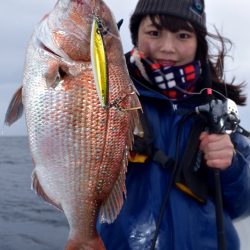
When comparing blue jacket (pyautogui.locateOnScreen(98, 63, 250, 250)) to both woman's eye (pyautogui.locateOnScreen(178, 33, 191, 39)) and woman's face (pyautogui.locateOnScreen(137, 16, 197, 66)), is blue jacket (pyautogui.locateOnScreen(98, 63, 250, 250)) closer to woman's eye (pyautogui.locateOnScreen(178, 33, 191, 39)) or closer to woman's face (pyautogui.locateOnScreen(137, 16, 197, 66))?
woman's face (pyautogui.locateOnScreen(137, 16, 197, 66))

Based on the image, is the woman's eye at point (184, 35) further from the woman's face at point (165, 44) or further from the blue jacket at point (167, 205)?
the blue jacket at point (167, 205)

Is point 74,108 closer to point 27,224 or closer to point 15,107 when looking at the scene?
point 15,107

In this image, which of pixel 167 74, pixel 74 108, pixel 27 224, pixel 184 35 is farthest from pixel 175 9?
pixel 27 224

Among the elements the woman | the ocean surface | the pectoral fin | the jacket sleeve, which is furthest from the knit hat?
the ocean surface

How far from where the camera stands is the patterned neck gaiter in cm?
291

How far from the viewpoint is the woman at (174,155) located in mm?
2795

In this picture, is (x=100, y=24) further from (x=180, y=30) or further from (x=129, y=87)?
(x=180, y=30)

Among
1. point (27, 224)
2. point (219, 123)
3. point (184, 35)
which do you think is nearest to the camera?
point (219, 123)

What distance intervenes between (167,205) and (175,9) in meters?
Result: 1.10

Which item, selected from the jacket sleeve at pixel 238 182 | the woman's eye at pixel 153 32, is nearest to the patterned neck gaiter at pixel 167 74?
the woman's eye at pixel 153 32

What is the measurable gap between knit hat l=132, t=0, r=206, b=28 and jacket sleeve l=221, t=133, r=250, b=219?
73cm

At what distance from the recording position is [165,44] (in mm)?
2857

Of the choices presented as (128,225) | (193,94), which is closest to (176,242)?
(128,225)

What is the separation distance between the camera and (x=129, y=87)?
6.89 ft
